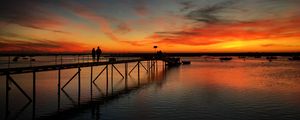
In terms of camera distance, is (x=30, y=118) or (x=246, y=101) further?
(x=246, y=101)

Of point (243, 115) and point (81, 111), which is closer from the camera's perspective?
point (243, 115)

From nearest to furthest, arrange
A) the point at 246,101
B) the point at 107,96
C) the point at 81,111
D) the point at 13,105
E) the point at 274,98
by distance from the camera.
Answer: the point at 81,111
the point at 13,105
the point at 246,101
the point at 274,98
the point at 107,96

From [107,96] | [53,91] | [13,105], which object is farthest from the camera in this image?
[53,91]

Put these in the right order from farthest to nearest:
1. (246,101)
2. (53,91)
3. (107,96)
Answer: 1. (53,91)
2. (107,96)
3. (246,101)

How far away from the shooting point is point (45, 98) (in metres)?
26.9

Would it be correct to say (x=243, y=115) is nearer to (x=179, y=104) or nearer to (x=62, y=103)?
(x=179, y=104)

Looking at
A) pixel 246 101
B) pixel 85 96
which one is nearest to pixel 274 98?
pixel 246 101

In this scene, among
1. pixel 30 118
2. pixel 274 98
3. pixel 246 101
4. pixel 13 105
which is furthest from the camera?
pixel 274 98

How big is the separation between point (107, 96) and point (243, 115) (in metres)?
14.1

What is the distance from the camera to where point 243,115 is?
786 inches

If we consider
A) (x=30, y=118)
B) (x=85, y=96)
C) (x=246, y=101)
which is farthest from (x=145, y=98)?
(x=30, y=118)

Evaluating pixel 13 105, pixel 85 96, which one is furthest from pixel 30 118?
pixel 85 96

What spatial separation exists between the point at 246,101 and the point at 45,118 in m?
16.7

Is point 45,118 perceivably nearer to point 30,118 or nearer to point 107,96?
point 30,118
